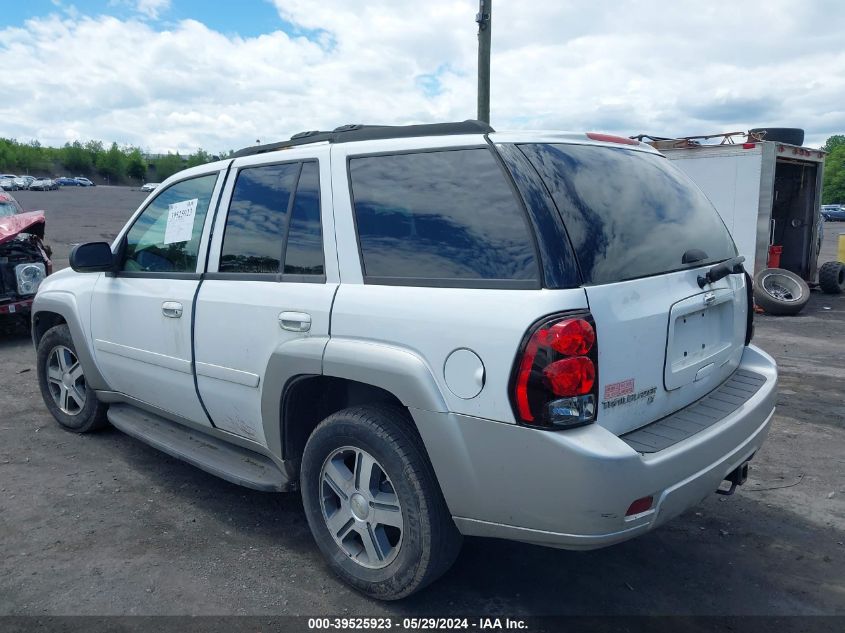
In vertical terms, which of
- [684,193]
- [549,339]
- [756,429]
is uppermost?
[684,193]

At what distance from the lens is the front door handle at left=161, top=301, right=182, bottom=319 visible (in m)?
3.71

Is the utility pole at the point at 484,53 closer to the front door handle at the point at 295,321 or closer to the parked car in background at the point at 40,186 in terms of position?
the front door handle at the point at 295,321

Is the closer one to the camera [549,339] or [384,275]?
[549,339]

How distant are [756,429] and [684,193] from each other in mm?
1116

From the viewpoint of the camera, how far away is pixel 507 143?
2.69m

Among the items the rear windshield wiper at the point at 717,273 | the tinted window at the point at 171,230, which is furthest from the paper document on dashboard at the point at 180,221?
the rear windshield wiper at the point at 717,273

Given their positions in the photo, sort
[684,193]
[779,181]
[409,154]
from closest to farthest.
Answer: [409,154]
[684,193]
[779,181]

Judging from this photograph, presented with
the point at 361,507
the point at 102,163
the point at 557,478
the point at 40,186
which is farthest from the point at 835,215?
the point at 102,163

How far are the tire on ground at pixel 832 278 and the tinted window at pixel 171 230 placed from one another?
12024 mm

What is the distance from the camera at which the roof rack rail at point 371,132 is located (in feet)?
9.50

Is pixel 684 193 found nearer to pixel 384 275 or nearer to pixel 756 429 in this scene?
pixel 756 429

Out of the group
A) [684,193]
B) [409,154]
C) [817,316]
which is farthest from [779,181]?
[409,154]

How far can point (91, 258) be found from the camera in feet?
13.7

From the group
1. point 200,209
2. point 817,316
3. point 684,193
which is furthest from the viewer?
point 817,316
